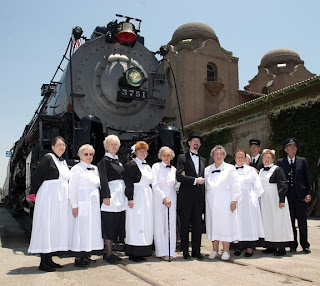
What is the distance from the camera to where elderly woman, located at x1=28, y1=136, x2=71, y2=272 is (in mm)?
4531

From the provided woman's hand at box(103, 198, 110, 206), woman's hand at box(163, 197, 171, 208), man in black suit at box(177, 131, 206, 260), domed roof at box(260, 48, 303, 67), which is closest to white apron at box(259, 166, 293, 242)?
man in black suit at box(177, 131, 206, 260)

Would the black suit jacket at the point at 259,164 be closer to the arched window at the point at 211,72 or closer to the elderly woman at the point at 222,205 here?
the elderly woman at the point at 222,205

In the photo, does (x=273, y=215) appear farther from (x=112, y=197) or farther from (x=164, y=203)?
(x=112, y=197)

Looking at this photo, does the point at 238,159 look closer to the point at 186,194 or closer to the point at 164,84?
the point at 186,194

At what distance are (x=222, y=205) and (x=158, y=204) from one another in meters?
0.90

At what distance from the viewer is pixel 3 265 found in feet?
15.5

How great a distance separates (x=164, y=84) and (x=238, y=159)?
266 centimetres

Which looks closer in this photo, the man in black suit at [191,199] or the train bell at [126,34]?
the man in black suit at [191,199]

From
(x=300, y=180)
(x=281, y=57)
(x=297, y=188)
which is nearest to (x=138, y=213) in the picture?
(x=297, y=188)

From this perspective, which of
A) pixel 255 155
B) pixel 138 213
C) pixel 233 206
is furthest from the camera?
pixel 255 155

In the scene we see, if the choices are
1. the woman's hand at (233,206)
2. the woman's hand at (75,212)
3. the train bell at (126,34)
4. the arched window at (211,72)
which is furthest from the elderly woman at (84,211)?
the arched window at (211,72)

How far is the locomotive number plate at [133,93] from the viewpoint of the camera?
6930 mm

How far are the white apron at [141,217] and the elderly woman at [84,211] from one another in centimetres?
46

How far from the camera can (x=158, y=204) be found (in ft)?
17.6
